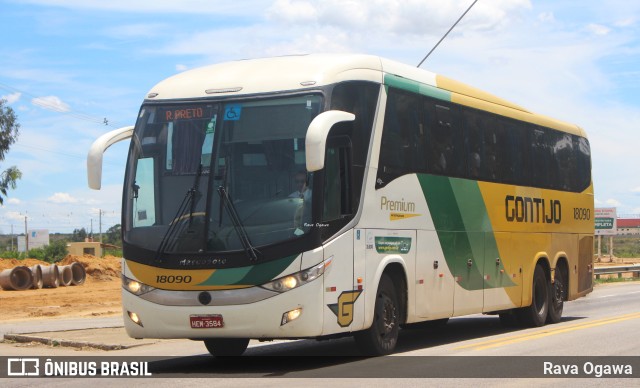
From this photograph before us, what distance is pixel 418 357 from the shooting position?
13.7 m

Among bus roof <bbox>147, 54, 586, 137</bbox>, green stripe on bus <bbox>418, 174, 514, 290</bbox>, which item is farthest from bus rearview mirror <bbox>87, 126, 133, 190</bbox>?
green stripe on bus <bbox>418, 174, 514, 290</bbox>

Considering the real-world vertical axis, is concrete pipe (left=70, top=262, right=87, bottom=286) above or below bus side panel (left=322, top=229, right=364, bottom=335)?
below

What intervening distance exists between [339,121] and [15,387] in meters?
4.68

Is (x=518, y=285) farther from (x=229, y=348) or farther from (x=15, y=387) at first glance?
(x=15, y=387)

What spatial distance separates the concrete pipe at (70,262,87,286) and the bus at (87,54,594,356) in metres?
31.8

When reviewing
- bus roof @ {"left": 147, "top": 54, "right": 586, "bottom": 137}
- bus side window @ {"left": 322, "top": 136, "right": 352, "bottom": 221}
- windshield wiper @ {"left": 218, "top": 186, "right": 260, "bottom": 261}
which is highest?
bus roof @ {"left": 147, "top": 54, "right": 586, "bottom": 137}

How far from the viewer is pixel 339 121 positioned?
41.2 feet

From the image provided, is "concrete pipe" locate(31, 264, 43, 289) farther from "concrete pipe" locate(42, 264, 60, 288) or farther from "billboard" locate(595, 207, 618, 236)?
"billboard" locate(595, 207, 618, 236)

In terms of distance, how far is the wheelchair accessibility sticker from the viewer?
12844 millimetres

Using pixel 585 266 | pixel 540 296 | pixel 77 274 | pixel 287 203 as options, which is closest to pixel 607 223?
pixel 77 274

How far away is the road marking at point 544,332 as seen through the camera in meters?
15.4

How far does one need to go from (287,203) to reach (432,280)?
3.82m

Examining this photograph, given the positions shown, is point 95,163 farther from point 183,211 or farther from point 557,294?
point 557,294

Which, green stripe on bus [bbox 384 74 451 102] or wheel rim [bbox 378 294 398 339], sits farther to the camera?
green stripe on bus [bbox 384 74 451 102]
